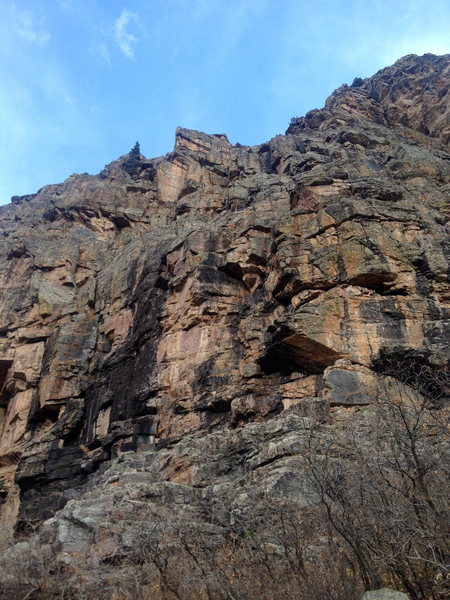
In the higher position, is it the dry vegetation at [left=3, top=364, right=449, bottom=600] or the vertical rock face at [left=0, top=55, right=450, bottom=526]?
the vertical rock face at [left=0, top=55, right=450, bottom=526]

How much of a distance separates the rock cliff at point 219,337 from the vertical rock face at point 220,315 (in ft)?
0.31

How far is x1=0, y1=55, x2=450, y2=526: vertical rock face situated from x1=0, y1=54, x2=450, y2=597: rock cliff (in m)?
0.09

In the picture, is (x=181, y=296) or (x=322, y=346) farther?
(x=181, y=296)

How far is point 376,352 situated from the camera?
20.3 m

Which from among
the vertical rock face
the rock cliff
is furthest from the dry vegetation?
the vertical rock face

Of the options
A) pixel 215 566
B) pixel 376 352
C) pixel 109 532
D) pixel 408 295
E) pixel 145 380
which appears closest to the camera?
pixel 215 566

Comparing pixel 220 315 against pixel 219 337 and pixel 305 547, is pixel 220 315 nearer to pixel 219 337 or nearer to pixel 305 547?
pixel 219 337

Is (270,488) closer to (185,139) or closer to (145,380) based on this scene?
(145,380)

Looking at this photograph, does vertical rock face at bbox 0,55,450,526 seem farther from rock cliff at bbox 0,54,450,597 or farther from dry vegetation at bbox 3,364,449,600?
dry vegetation at bbox 3,364,449,600

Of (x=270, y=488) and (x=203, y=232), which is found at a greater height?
(x=203, y=232)

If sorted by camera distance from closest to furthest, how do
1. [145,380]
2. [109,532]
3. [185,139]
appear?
[109,532] < [145,380] < [185,139]

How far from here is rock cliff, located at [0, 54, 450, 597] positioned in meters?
18.6

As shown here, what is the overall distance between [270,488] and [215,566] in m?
3.67

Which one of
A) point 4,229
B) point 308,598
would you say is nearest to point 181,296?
point 308,598
